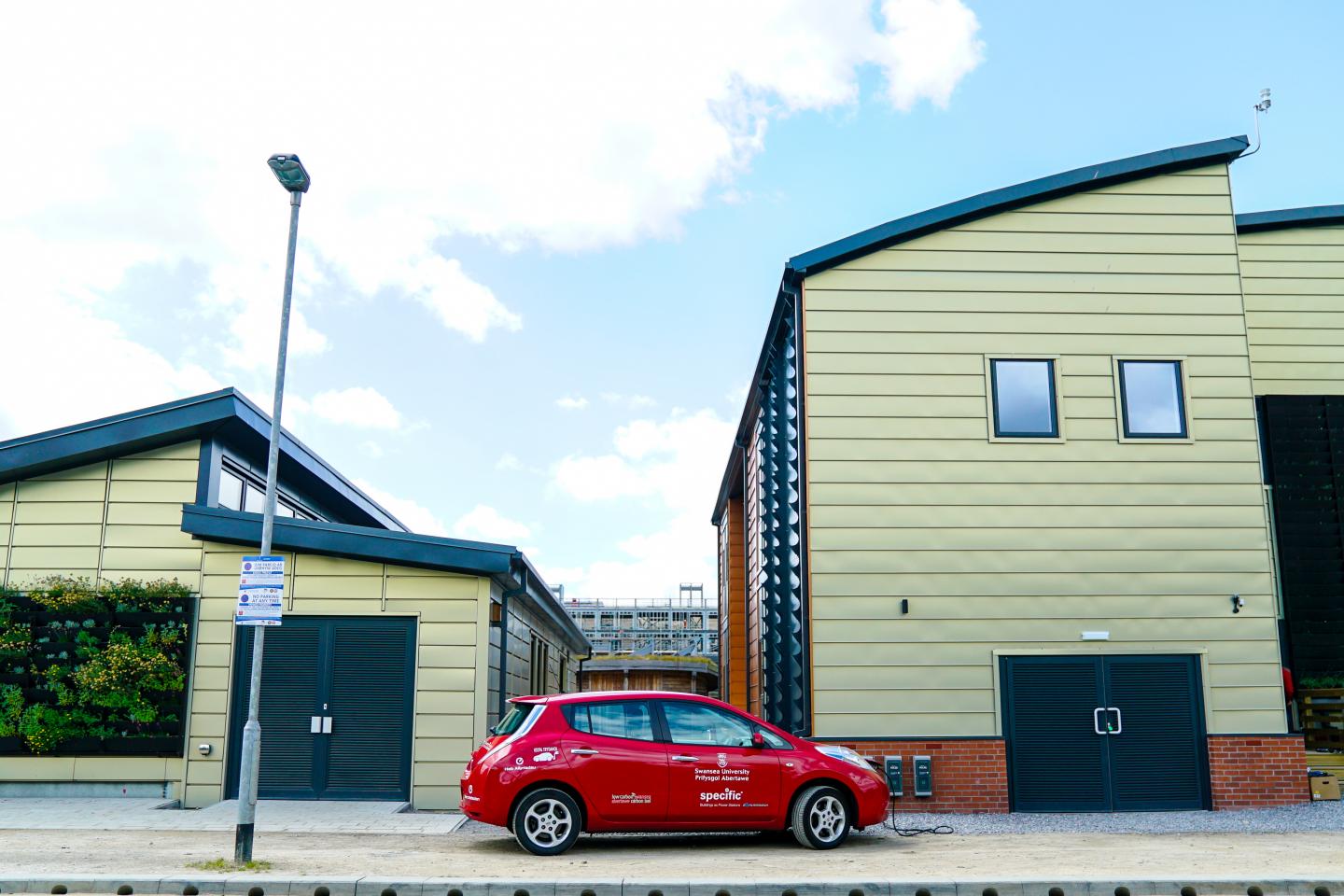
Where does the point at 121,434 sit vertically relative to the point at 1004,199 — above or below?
below

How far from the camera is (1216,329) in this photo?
1562 centimetres

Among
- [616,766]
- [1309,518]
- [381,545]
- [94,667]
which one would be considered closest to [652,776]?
[616,766]

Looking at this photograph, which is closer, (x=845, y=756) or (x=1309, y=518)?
(x=845, y=756)

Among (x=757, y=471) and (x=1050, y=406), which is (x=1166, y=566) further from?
(x=757, y=471)

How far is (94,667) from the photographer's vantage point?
14656 millimetres

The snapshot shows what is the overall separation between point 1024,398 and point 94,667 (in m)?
11.8

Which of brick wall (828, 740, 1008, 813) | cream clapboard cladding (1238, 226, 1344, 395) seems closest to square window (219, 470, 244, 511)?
brick wall (828, 740, 1008, 813)

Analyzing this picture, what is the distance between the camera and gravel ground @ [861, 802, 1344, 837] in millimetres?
12742

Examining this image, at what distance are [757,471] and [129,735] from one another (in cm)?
1069

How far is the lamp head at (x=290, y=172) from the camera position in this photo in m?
10.7

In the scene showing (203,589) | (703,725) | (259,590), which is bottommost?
(703,725)

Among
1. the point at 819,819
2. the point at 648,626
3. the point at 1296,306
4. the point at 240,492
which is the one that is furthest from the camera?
the point at 648,626

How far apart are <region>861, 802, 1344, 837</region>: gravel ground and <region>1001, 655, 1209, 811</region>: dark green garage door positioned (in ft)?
0.82

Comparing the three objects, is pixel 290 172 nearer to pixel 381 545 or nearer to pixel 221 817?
pixel 381 545
